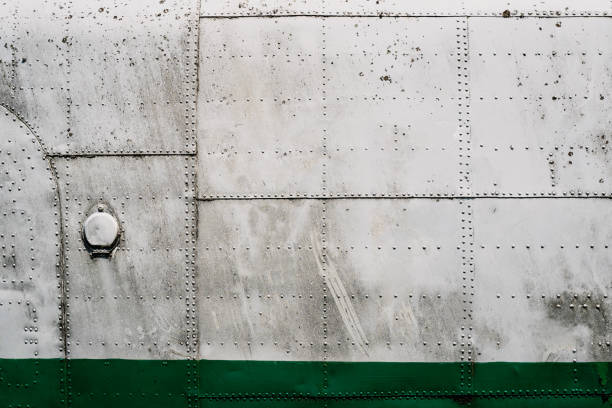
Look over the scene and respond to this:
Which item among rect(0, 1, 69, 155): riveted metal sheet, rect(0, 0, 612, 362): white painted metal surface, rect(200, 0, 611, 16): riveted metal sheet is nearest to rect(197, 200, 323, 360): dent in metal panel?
rect(0, 0, 612, 362): white painted metal surface

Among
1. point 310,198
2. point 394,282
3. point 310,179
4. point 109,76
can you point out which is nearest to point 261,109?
point 310,179

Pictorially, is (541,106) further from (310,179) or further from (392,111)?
(310,179)

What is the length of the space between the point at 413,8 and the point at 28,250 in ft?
11.1

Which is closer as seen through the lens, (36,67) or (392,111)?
(392,111)

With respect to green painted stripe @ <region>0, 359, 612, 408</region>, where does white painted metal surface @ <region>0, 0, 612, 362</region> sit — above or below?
above

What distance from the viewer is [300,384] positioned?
396cm

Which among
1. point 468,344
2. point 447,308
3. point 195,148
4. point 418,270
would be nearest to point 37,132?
point 195,148

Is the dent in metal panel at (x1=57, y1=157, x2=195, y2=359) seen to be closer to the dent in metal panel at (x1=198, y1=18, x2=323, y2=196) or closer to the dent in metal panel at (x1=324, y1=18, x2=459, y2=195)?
the dent in metal panel at (x1=198, y1=18, x2=323, y2=196)

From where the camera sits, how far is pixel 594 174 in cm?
394

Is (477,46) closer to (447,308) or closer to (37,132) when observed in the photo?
(447,308)

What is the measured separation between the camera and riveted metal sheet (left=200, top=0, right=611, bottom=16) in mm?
4023

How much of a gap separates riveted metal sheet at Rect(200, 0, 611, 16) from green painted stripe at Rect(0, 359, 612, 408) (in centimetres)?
258

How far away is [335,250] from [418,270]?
614 millimetres

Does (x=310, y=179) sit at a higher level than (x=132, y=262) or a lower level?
higher
